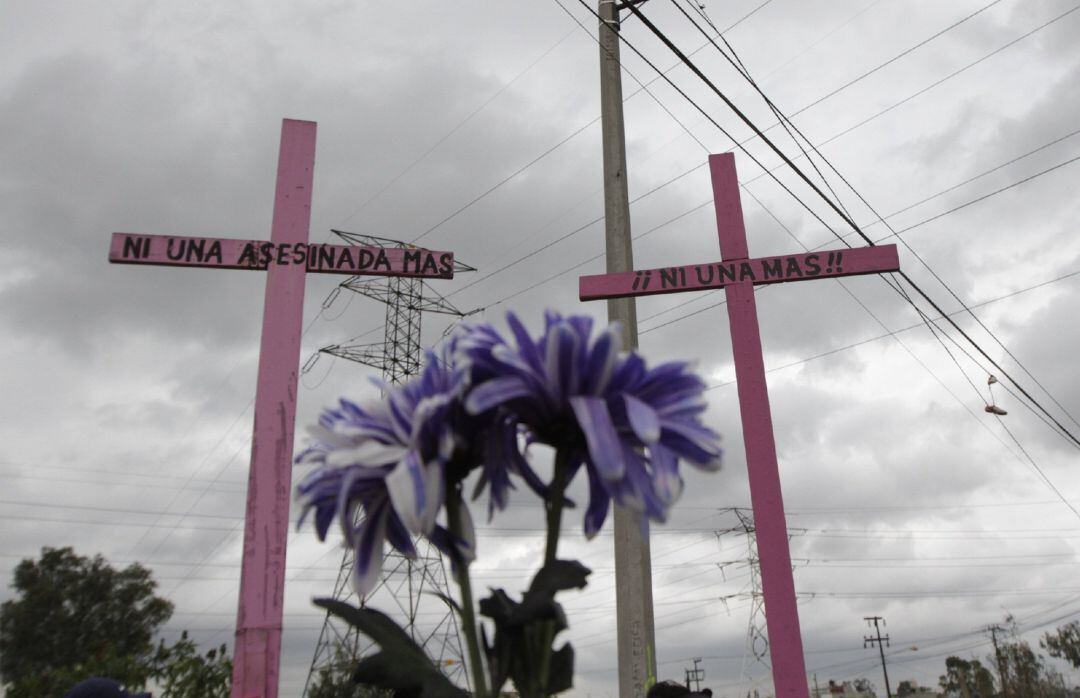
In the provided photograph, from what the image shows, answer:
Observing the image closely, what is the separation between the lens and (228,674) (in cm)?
693

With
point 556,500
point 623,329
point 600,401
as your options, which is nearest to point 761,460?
point 623,329

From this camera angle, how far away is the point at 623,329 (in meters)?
5.68

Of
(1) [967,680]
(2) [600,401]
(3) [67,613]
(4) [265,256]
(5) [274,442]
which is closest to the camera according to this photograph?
(2) [600,401]

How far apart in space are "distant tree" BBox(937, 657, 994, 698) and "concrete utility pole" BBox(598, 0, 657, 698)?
62496 millimetres

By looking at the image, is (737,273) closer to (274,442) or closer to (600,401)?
(274,442)

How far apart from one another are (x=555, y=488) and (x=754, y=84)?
7238 millimetres

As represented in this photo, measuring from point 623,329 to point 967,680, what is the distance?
2674 inches

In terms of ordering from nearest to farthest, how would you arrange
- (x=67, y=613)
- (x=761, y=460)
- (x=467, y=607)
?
(x=467, y=607)
(x=761, y=460)
(x=67, y=613)

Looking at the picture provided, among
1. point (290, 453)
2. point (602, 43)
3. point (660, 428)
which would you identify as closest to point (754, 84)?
point (602, 43)

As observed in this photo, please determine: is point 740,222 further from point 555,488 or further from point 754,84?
point 555,488

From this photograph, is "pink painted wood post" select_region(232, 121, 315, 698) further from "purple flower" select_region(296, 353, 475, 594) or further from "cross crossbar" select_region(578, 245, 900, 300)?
"purple flower" select_region(296, 353, 475, 594)

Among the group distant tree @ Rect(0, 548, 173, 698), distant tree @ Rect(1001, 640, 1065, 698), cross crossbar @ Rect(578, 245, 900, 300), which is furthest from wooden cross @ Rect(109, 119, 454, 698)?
distant tree @ Rect(1001, 640, 1065, 698)

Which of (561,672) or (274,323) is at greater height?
(274,323)

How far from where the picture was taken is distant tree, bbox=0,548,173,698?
82.4ft
